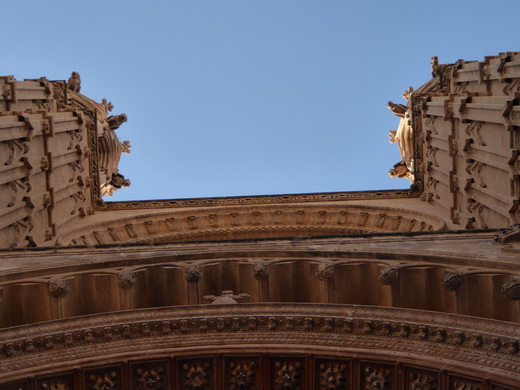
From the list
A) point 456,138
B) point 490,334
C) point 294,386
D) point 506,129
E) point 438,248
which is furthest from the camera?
point 456,138

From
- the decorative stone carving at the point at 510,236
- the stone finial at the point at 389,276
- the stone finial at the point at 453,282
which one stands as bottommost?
the stone finial at the point at 453,282

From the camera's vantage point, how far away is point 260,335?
556 inches

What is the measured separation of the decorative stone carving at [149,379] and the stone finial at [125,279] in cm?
290

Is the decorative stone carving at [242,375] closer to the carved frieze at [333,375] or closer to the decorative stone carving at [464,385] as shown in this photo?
the carved frieze at [333,375]

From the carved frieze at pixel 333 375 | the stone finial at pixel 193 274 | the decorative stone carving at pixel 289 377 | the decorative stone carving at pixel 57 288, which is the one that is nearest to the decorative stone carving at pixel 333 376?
the carved frieze at pixel 333 375

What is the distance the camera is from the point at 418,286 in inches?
614

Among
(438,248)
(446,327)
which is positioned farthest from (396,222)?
(446,327)

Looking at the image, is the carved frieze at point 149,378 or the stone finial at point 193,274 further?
the stone finial at point 193,274

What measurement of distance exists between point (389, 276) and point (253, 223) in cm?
2249

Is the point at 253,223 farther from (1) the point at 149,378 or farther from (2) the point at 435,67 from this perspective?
(1) the point at 149,378

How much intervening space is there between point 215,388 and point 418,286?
15.7 feet

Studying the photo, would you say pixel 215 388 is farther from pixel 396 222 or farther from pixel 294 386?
pixel 396 222

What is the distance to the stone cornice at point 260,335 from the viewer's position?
41.6ft

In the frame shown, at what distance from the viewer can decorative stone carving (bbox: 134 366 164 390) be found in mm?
13289
